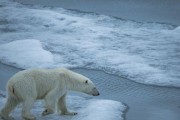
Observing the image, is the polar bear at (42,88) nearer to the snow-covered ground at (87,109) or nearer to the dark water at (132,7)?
the snow-covered ground at (87,109)

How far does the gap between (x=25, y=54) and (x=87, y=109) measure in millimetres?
3095

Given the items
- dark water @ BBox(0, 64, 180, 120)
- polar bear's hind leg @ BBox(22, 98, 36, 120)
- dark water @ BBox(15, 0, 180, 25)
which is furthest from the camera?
dark water @ BBox(15, 0, 180, 25)

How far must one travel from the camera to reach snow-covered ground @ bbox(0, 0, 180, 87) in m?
8.23

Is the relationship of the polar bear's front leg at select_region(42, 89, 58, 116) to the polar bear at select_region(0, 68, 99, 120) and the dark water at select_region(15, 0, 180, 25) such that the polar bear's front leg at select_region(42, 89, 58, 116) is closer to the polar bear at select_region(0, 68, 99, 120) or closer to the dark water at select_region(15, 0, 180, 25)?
the polar bear at select_region(0, 68, 99, 120)

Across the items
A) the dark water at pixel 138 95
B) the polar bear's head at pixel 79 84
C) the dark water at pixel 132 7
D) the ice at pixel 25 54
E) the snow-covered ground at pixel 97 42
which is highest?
the dark water at pixel 132 7

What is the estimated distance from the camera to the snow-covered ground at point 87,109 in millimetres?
5926

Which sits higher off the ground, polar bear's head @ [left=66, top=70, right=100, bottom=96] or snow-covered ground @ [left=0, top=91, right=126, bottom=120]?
polar bear's head @ [left=66, top=70, right=100, bottom=96]

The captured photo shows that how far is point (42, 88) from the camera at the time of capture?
5871 mm

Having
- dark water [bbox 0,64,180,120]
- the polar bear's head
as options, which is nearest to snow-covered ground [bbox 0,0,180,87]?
dark water [bbox 0,64,180,120]

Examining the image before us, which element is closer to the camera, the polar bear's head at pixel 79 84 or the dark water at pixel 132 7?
the polar bear's head at pixel 79 84

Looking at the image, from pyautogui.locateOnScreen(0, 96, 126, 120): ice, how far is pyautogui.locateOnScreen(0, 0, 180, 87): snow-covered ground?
1294 mm

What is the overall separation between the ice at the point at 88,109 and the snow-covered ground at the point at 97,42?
1.29 meters

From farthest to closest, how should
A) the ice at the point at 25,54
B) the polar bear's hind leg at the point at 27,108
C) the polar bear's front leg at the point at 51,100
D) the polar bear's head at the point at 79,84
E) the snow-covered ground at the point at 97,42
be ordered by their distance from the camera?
the ice at the point at 25,54
the snow-covered ground at the point at 97,42
the polar bear's head at the point at 79,84
the polar bear's front leg at the point at 51,100
the polar bear's hind leg at the point at 27,108

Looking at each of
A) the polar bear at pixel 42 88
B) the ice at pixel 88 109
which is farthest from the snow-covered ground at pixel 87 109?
the polar bear at pixel 42 88
